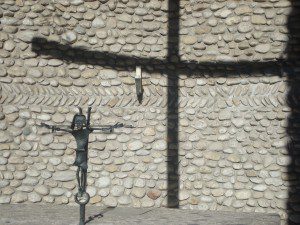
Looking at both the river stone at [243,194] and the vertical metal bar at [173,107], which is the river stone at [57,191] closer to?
the vertical metal bar at [173,107]

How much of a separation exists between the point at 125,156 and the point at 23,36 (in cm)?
240

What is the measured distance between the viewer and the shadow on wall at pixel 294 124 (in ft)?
21.8

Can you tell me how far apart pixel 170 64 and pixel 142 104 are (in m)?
0.76

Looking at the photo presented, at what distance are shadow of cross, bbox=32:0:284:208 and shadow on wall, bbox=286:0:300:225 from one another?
84 centimetres

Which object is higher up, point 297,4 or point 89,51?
point 297,4

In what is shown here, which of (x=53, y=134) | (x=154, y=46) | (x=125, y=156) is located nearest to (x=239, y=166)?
(x=125, y=156)

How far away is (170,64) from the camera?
7.11m

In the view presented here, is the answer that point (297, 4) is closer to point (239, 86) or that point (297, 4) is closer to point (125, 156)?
point (239, 86)

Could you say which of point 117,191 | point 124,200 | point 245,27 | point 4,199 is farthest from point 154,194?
point 245,27

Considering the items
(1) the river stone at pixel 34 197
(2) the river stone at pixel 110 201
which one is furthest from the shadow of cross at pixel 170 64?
(1) the river stone at pixel 34 197

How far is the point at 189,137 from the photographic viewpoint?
7023 millimetres

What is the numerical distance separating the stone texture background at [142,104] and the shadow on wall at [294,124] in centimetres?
17

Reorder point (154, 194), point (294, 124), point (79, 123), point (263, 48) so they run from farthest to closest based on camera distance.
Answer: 1. point (154, 194)
2. point (263, 48)
3. point (294, 124)
4. point (79, 123)

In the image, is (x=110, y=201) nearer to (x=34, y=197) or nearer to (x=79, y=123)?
(x=34, y=197)
